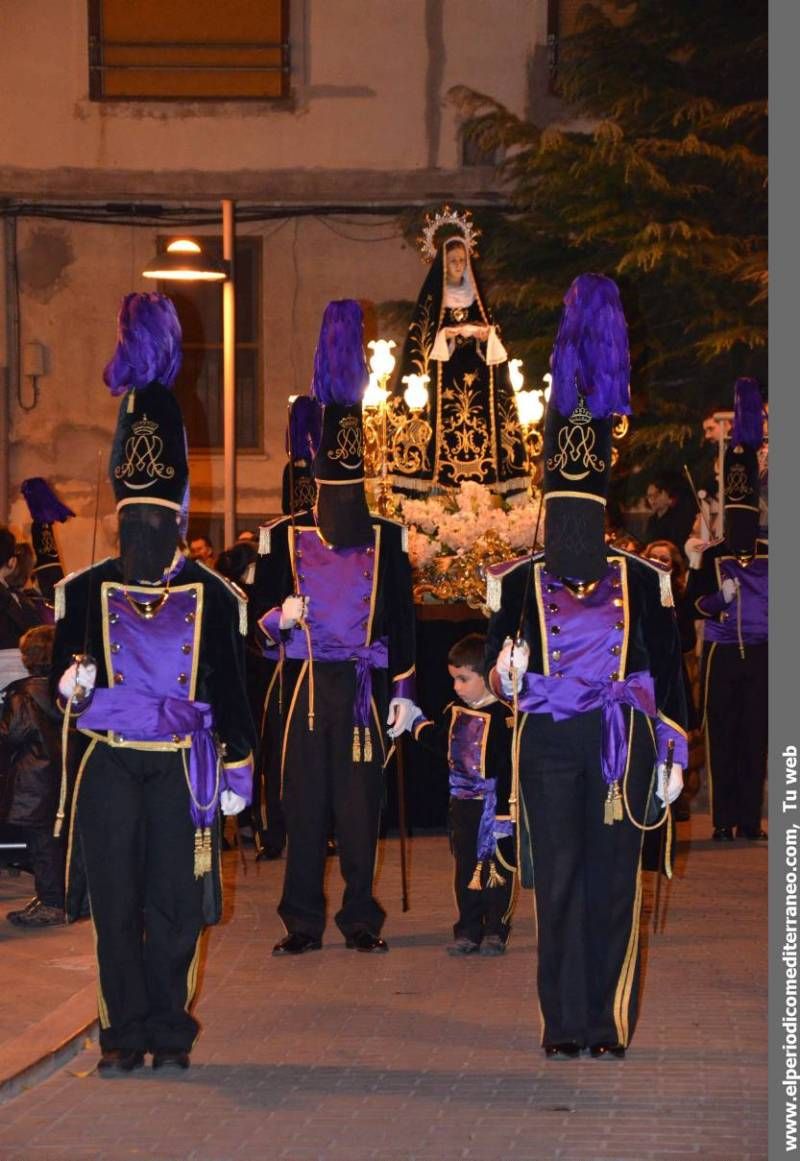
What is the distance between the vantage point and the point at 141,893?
7.82 metres

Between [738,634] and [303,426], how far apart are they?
380 cm

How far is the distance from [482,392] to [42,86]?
11.1 metres

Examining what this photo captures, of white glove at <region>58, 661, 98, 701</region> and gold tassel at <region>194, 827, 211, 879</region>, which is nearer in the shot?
white glove at <region>58, 661, 98, 701</region>

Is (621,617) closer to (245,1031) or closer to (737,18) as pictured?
(245,1031)

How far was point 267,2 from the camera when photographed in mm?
24203

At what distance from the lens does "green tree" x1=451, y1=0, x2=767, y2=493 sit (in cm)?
2091

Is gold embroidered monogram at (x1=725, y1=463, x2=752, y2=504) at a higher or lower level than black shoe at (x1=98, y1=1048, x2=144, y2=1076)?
higher

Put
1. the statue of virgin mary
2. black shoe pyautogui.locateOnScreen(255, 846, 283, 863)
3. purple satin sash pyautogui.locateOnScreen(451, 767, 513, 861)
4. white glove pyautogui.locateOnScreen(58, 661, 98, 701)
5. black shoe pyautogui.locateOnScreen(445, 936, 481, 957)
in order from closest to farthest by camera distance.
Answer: white glove pyautogui.locateOnScreen(58, 661, 98, 701)
purple satin sash pyautogui.locateOnScreen(451, 767, 513, 861)
black shoe pyautogui.locateOnScreen(445, 936, 481, 957)
black shoe pyautogui.locateOnScreen(255, 846, 283, 863)
the statue of virgin mary

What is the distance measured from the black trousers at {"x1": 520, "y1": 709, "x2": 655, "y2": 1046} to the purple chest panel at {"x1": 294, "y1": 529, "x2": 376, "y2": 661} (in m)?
2.42

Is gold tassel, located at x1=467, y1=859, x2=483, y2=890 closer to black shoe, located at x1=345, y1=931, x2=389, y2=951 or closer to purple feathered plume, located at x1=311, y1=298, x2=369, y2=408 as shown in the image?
black shoe, located at x1=345, y1=931, x2=389, y2=951

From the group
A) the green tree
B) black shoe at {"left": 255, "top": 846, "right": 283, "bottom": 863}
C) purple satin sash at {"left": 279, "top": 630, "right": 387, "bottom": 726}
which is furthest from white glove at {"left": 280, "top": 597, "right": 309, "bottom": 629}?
the green tree

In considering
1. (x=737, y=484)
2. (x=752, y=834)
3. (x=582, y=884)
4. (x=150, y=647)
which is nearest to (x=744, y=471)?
(x=737, y=484)

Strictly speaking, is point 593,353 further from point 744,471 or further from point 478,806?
point 744,471

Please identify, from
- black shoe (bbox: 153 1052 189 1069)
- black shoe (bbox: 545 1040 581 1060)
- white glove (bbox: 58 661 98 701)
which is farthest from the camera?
black shoe (bbox: 545 1040 581 1060)
